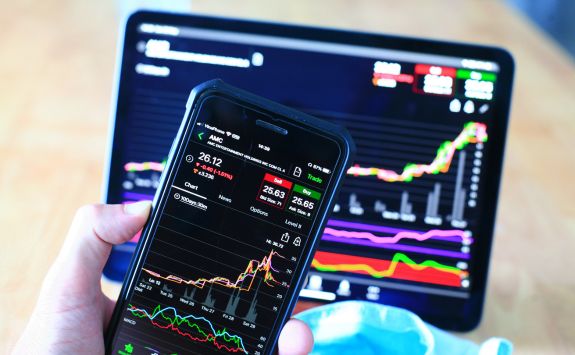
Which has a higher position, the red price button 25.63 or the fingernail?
the red price button 25.63

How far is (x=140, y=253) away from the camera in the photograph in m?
0.51

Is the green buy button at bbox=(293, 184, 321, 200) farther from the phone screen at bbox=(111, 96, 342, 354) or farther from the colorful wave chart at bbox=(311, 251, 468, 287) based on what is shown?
the colorful wave chart at bbox=(311, 251, 468, 287)

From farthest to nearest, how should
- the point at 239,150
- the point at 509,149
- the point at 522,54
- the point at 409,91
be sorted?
the point at 522,54
the point at 509,149
the point at 409,91
the point at 239,150

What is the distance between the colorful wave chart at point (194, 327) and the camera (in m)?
0.51

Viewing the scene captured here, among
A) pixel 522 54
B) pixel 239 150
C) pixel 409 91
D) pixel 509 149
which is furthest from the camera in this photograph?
pixel 522 54

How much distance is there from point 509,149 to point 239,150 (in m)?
0.49

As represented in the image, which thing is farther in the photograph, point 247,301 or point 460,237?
point 460,237

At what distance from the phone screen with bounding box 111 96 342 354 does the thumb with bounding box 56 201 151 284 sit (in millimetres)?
18

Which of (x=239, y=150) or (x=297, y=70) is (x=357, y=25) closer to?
(x=297, y=70)

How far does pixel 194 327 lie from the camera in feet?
1.69

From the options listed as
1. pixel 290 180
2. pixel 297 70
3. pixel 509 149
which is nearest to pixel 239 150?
pixel 290 180

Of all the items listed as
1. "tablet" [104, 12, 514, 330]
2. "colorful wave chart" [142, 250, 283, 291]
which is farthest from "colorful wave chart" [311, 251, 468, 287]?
"colorful wave chart" [142, 250, 283, 291]

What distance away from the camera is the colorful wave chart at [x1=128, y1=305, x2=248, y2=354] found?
515mm

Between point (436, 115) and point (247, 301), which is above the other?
point (436, 115)
